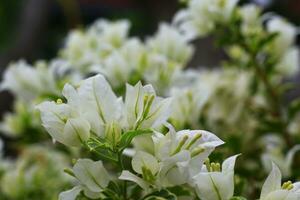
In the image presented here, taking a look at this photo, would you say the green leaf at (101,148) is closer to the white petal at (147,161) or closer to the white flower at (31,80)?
the white petal at (147,161)

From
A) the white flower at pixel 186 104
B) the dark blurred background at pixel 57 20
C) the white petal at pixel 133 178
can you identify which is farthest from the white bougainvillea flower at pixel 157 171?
the dark blurred background at pixel 57 20

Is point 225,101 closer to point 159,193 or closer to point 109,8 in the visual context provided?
point 159,193

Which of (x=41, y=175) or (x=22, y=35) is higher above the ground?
(x=22, y=35)

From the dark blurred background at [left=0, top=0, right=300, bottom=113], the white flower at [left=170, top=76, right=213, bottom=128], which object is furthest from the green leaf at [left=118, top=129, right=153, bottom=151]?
the dark blurred background at [left=0, top=0, right=300, bottom=113]

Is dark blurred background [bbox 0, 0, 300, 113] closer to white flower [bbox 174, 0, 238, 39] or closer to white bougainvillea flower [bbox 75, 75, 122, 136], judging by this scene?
white flower [bbox 174, 0, 238, 39]

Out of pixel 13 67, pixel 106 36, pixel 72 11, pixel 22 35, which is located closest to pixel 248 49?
pixel 106 36

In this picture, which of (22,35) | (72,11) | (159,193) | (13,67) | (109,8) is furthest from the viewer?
(109,8)
